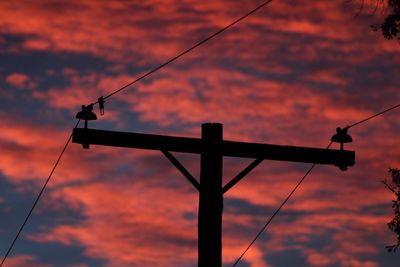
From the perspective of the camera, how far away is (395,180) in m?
16.5

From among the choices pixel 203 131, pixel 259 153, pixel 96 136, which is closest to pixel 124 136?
pixel 96 136

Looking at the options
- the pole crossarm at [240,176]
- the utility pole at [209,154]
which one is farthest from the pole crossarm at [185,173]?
the pole crossarm at [240,176]

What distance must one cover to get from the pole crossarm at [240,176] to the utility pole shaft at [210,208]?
162 millimetres

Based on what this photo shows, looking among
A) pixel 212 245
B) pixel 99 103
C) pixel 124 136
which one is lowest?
pixel 212 245

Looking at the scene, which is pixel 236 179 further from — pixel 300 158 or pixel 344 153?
pixel 344 153

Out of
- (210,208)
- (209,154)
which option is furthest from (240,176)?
(210,208)

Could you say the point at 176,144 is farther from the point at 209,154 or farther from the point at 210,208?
the point at 210,208

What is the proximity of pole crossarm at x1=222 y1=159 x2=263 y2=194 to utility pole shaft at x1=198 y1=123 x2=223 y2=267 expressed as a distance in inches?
6.4


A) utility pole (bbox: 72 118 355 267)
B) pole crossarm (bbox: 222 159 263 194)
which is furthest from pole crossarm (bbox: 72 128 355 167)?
pole crossarm (bbox: 222 159 263 194)

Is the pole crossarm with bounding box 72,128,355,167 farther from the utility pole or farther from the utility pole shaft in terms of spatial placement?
the utility pole shaft

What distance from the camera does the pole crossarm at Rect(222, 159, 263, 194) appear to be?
12.5 m

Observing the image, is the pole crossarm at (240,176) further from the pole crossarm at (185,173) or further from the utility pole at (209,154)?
the pole crossarm at (185,173)

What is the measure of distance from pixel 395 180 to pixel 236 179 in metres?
5.36

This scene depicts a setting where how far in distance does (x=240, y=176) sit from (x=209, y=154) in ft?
2.13
